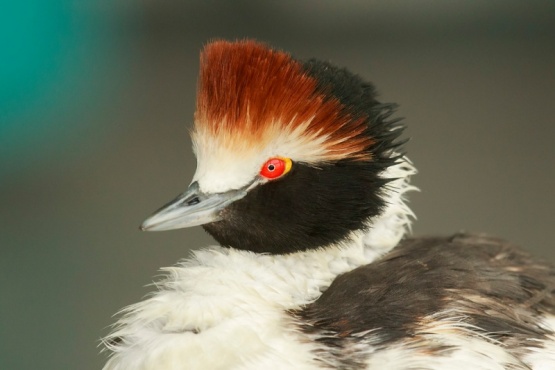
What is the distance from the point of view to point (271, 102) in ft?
4.86

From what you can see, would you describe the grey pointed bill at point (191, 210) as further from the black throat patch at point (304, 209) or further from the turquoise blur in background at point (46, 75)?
the turquoise blur in background at point (46, 75)

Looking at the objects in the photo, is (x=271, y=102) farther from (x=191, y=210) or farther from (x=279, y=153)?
(x=191, y=210)

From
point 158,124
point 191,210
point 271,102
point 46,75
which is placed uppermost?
point 46,75

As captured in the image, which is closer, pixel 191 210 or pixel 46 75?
pixel 191 210

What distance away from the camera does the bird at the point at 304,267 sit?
1395mm

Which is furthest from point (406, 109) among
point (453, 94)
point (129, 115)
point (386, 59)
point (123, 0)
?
point (123, 0)

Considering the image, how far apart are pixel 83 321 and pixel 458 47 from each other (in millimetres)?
3291

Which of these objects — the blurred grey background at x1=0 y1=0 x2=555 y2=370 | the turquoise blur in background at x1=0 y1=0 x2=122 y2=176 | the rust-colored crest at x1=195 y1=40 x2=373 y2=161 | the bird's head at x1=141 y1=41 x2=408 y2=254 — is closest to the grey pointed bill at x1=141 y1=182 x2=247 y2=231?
the bird's head at x1=141 y1=41 x2=408 y2=254

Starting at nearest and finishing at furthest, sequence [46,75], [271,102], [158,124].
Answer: [271,102] < [158,124] < [46,75]

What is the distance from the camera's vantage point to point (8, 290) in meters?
3.28

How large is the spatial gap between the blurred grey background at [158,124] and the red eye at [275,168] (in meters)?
1.62

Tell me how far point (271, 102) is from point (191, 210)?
0.24 meters

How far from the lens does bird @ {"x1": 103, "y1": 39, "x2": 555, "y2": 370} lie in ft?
4.58

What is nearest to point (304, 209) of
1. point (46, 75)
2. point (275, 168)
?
point (275, 168)
